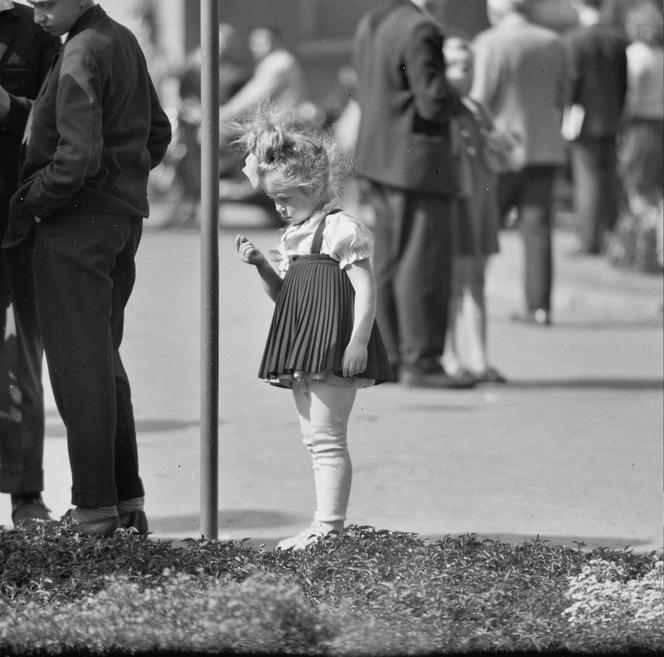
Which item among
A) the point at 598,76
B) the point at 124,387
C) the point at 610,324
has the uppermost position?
the point at 598,76

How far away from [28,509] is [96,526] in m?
0.55

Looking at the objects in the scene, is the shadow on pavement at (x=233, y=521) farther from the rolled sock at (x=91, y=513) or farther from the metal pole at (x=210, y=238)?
the metal pole at (x=210, y=238)

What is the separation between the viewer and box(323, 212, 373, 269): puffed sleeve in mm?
4945

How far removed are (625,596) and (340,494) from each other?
0.96 m

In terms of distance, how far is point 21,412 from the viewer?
18.3 feet

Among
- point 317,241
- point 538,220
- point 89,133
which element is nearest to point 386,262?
point 538,220

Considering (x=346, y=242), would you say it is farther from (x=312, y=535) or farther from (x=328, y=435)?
(x=312, y=535)

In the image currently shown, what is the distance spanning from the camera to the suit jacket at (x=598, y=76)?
44.3 ft

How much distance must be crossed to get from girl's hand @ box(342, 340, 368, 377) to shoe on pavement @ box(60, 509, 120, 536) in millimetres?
836

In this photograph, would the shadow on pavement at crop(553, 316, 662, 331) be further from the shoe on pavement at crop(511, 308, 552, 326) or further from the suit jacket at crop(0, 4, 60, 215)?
the suit jacket at crop(0, 4, 60, 215)

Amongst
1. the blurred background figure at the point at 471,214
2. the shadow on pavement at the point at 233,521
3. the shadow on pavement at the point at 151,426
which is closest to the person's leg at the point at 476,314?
the blurred background figure at the point at 471,214

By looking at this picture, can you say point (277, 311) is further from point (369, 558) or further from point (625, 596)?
point (625, 596)

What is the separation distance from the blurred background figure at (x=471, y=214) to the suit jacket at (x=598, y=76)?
15.2 ft

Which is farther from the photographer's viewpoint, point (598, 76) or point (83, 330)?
point (598, 76)
